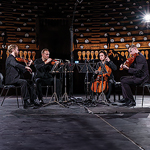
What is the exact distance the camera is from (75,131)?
2770mm

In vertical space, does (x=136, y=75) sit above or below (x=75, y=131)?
above

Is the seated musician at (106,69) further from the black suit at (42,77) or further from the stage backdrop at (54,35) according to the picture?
the stage backdrop at (54,35)

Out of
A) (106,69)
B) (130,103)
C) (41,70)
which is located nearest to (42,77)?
(41,70)

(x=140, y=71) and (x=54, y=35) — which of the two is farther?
(x=54, y=35)

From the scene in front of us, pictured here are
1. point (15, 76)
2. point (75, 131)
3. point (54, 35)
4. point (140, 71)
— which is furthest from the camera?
point (54, 35)

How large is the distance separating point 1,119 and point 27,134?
1044 millimetres

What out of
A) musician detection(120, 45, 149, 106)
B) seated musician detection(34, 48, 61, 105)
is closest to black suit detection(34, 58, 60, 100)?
seated musician detection(34, 48, 61, 105)

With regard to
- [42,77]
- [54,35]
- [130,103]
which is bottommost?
[130,103]

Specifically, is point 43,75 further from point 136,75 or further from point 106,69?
point 136,75

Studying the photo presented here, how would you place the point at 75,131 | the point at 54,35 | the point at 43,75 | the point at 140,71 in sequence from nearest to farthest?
the point at 75,131 → the point at 140,71 → the point at 43,75 → the point at 54,35

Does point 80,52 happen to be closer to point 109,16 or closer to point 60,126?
point 109,16

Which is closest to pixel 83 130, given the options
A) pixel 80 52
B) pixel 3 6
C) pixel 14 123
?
pixel 14 123

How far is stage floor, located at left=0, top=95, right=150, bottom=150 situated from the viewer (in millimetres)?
2211

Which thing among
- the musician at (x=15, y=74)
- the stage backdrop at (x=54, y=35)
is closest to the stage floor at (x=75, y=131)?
the musician at (x=15, y=74)
